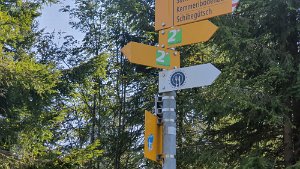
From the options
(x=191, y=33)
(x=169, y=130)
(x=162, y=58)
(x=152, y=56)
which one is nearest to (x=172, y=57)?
(x=162, y=58)

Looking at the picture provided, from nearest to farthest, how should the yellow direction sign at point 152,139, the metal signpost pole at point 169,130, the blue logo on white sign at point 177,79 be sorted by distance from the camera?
1. the metal signpost pole at point 169,130
2. the yellow direction sign at point 152,139
3. the blue logo on white sign at point 177,79

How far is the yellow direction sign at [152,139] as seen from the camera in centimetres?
454

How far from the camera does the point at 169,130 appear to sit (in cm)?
455

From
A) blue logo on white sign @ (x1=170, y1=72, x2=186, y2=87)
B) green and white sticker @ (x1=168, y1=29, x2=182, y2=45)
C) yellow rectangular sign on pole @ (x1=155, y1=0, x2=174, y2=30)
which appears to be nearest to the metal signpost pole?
blue logo on white sign @ (x1=170, y1=72, x2=186, y2=87)

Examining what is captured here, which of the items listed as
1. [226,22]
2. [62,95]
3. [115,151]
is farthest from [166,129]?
[115,151]

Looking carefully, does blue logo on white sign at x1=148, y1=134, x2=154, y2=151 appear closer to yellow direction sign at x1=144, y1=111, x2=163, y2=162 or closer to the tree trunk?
yellow direction sign at x1=144, y1=111, x2=163, y2=162

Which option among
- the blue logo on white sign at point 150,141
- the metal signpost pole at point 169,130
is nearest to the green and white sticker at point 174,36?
the metal signpost pole at point 169,130

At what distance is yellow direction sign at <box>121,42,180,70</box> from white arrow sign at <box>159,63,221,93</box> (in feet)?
0.36

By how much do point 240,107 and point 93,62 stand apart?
18.6 feet

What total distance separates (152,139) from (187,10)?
1367mm

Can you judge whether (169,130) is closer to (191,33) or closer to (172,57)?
(172,57)

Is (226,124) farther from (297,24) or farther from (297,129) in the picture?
(297,24)

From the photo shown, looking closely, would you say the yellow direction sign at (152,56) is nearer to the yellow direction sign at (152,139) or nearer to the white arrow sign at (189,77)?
the white arrow sign at (189,77)

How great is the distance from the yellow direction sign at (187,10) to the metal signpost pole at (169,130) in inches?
29.6
